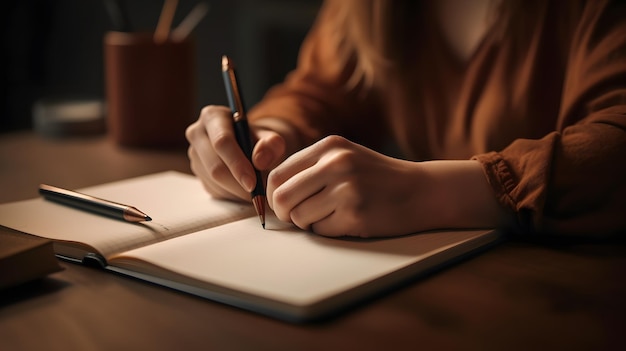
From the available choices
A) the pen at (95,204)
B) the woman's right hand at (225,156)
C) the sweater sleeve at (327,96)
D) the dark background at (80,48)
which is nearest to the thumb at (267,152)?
the woman's right hand at (225,156)

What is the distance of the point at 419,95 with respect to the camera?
997 mm

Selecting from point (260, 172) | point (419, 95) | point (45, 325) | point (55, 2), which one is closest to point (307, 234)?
point (260, 172)

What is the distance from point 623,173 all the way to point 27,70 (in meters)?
1.67

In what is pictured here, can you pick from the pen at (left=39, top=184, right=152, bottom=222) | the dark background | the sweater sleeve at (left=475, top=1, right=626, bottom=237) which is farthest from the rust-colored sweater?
the dark background

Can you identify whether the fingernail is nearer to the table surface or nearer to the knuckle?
the knuckle

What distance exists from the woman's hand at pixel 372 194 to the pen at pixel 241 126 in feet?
0.11

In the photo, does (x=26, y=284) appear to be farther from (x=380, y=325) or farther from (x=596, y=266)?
(x=596, y=266)

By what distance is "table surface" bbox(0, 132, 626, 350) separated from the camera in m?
0.44

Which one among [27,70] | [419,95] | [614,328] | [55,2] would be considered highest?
[55,2]

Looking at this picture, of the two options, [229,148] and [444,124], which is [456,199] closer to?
[229,148]

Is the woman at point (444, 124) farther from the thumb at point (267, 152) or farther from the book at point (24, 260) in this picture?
the book at point (24, 260)

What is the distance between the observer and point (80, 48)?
187 centimetres

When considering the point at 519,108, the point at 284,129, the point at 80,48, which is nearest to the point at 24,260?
the point at 284,129

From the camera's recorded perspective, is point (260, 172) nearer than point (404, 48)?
Yes
